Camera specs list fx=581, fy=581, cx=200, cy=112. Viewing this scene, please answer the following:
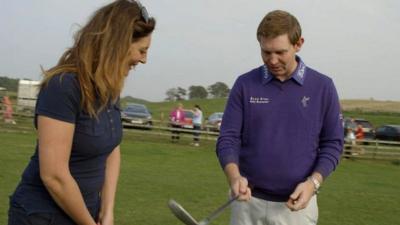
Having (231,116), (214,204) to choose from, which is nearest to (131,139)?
(214,204)

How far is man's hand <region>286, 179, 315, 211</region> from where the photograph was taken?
11.1ft

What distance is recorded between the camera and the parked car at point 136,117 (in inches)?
1099

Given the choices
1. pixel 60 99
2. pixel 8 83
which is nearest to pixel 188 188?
pixel 60 99

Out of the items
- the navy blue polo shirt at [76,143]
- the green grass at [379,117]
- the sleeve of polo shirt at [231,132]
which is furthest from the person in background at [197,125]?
the green grass at [379,117]

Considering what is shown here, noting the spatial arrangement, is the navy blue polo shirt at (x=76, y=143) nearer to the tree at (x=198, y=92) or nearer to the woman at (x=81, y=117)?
the woman at (x=81, y=117)

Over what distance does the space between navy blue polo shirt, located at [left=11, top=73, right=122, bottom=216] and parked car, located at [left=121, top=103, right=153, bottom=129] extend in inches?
959

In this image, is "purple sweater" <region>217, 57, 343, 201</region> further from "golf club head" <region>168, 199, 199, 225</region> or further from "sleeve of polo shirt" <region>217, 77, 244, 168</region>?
"golf club head" <region>168, 199, 199, 225</region>

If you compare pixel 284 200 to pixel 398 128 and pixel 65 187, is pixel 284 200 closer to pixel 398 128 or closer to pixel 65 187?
pixel 65 187

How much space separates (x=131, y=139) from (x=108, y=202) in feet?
73.0

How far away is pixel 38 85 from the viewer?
9.02 ft

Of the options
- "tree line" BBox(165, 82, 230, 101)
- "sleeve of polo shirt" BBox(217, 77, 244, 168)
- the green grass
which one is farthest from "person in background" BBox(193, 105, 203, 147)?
"tree line" BBox(165, 82, 230, 101)

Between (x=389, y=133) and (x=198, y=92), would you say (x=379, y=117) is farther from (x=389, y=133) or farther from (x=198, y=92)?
(x=198, y=92)

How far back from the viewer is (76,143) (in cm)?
271

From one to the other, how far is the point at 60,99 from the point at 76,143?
9.2 inches
